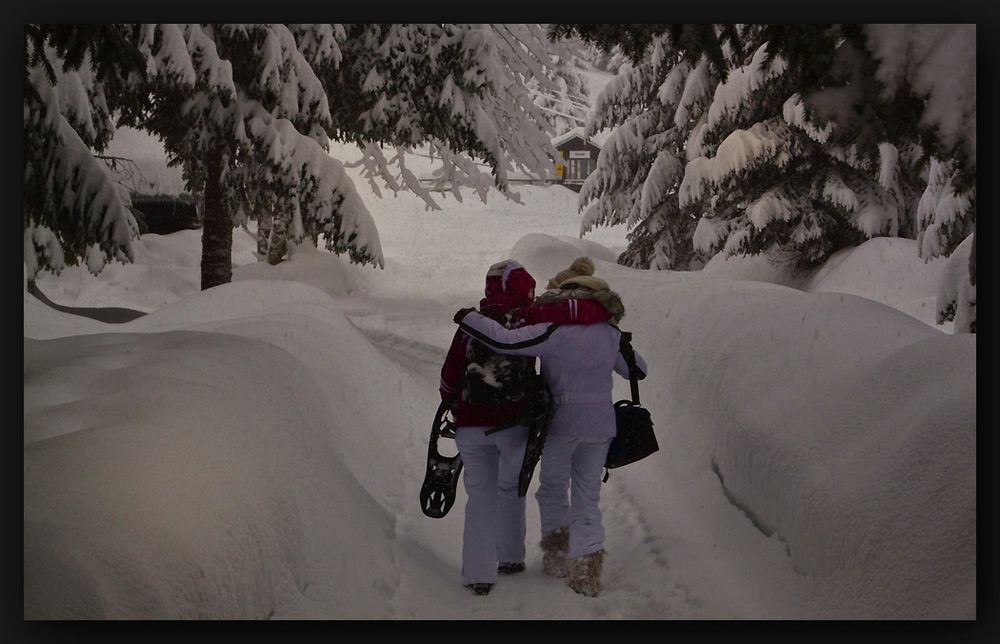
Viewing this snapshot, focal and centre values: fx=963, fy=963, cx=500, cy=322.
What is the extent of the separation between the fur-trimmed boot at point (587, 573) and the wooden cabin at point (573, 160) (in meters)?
2.81

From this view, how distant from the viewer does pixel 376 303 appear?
637cm

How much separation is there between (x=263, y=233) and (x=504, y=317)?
248 cm

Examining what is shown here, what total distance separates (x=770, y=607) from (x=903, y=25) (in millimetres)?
2656

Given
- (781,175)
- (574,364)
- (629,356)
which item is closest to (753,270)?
(781,175)

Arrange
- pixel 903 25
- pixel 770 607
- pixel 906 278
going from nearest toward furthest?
pixel 903 25 → pixel 770 607 → pixel 906 278

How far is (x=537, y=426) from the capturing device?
4555mm

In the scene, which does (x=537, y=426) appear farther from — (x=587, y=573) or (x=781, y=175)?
(x=781, y=175)

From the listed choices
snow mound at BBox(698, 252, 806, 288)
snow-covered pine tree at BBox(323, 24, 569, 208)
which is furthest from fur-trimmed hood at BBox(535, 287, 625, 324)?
snow mound at BBox(698, 252, 806, 288)

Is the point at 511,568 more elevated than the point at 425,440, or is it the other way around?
the point at 425,440

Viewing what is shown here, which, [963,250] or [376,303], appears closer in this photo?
[963,250]

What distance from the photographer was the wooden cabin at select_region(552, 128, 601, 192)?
21.5ft

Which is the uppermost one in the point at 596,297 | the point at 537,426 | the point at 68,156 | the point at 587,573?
the point at 68,156
